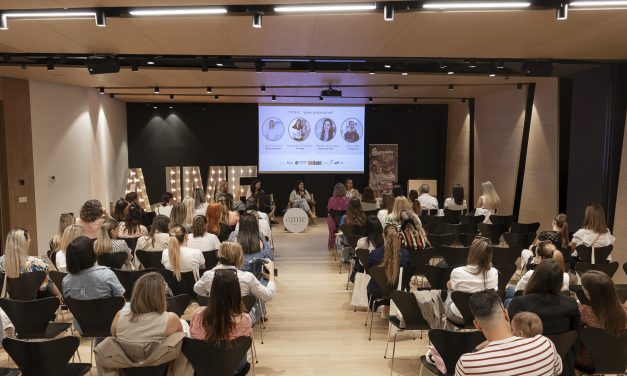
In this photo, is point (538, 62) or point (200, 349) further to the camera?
point (538, 62)

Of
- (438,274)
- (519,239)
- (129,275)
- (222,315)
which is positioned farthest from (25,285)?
(519,239)

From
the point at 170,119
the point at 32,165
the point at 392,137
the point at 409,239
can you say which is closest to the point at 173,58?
the point at 32,165

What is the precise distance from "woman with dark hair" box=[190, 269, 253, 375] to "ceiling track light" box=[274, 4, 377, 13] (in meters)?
2.85

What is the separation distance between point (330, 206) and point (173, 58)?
435cm

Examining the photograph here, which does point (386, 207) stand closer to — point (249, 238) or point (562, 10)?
point (249, 238)

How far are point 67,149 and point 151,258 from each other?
6.59 m

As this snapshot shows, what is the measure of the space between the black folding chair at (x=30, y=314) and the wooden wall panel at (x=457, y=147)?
12641mm

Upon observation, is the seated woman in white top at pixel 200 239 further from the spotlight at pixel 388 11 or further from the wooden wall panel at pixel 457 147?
the wooden wall panel at pixel 457 147

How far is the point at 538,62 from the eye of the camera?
8766mm

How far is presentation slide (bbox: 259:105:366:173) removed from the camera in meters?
15.7

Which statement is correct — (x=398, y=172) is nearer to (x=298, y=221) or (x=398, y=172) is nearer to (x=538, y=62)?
(x=298, y=221)

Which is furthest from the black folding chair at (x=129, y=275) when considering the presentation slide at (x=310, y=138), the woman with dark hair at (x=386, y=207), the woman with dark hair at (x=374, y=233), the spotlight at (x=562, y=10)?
the presentation slide at (x=310, y=138)

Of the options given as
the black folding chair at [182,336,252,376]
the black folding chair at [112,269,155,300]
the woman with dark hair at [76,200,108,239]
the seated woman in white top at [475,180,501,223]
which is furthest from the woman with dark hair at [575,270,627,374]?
the seated woman in white top at [475,180,501,223]

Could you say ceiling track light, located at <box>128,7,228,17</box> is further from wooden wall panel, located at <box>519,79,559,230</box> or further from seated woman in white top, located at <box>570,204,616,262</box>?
Answer: wooden wall panel, located at <box>519,79,559,230</box>
